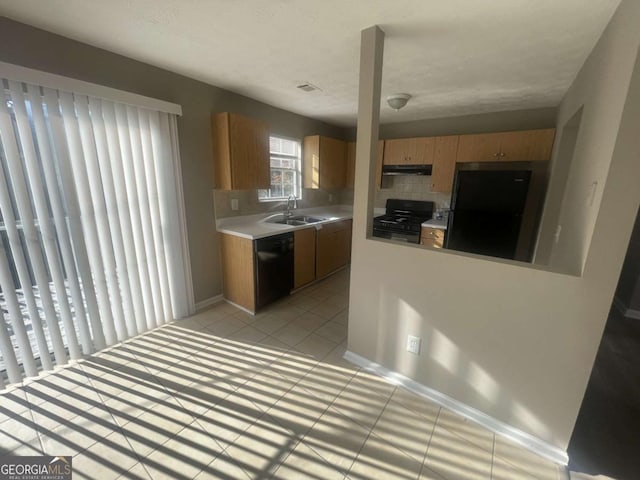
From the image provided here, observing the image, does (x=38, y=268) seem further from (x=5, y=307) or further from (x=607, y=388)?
(x=607, y=388)

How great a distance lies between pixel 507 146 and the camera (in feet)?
10.7

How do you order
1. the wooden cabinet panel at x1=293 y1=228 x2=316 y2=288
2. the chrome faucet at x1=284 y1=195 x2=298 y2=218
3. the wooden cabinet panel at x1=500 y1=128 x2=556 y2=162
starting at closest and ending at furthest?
the wooden cabinet panel at x1=500 y1=128 x2=556 y2=162 → the wooden cabinet panel at x1=293 y1=228 x2=316 y2=288 → the chrome faucet at x1=284 y1=195 x2=298 y2=218

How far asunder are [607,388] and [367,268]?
1992 millimetres

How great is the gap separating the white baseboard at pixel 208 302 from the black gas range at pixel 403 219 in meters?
2.43

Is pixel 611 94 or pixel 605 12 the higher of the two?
pixel 605 12

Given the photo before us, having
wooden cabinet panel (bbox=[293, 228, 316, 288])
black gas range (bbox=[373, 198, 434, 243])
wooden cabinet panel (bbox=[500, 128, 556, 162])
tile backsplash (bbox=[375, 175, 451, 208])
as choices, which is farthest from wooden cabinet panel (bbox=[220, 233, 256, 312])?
wooden cabinet panel (bbox=[500, 128, 556, 162])

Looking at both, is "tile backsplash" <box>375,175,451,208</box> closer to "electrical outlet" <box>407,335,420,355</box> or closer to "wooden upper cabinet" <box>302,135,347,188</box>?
"wooden upper cabinet" <box>302,135,347,188</box>

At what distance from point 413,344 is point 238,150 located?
247 centimetres

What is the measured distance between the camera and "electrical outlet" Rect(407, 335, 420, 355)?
181 cm

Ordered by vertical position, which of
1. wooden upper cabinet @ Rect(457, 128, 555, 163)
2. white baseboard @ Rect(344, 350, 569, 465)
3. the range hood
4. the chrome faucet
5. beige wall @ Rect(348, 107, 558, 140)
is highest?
beige wall @ Rect(348, 107, 558, 140)

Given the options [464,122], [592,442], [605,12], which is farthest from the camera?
[464,122]

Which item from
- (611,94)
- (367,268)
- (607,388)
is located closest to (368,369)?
(367,268)

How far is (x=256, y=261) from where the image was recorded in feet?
8.90

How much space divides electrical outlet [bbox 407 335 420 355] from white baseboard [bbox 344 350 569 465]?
10.0 inches
